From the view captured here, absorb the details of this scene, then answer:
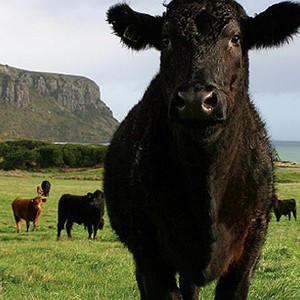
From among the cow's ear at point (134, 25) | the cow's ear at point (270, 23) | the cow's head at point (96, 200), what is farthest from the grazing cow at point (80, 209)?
the cow's ear at point (270, 23)

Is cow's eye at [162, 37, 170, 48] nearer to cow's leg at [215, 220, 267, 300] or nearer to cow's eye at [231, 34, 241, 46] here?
cow's eye at [231, 34, 241, 46]

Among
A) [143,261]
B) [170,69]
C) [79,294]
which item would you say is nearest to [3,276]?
[79,294]

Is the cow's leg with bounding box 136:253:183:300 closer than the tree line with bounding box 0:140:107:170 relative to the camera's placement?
Yes

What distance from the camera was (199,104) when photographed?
9.93 ft

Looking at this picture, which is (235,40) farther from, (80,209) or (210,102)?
(80,209)

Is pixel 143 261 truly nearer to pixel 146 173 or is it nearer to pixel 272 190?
pixel 146 173

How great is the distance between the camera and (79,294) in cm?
664

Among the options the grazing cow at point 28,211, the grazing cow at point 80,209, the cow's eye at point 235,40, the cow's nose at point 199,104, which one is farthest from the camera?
the grazing cow at point 28,211

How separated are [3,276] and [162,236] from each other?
4311mm

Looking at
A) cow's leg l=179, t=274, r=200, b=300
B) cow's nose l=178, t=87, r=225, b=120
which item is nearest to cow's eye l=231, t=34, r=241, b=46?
cow's nose l=178, t=87, r=225, b=120

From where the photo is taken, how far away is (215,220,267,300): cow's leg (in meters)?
4.21

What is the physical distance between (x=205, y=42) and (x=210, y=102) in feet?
2.12

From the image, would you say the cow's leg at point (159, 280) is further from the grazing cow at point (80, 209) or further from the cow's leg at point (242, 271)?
the grazing cow at point (80, 209)

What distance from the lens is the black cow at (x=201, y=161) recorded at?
3627mm
